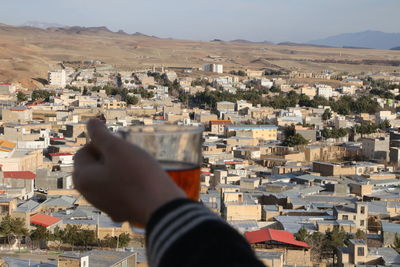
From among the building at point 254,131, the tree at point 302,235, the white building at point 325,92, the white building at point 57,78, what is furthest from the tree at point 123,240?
the white building at point 57,78

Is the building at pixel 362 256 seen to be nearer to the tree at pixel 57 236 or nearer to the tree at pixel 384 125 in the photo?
the tree at pixel 57 236

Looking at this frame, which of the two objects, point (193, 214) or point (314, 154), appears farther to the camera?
point (314, 154)

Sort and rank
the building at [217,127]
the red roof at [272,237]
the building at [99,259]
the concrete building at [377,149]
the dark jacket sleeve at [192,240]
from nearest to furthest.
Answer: the dark jacket sleeve at [192,240] → the building at [99,259] → the red roof at [272,237] → the concrete building at [377,149] → the building at [217,127]

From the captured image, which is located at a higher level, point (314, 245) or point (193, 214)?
point (193, 214)

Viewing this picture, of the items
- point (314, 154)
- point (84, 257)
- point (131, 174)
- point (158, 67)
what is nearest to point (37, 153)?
point (314, 154)

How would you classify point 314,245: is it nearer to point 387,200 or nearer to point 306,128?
point 387,200

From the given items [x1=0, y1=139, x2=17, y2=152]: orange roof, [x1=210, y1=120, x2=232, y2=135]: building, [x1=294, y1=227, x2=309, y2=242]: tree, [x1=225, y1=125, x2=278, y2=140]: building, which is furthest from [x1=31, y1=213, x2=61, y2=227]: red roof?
[x1=210, y1=120, x2=232, y2=135]: building
